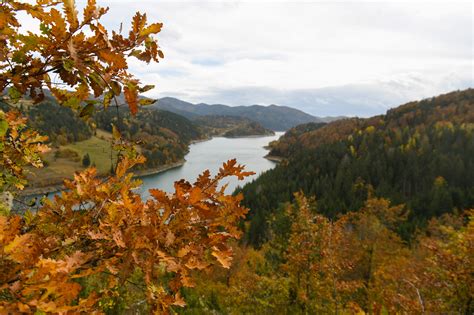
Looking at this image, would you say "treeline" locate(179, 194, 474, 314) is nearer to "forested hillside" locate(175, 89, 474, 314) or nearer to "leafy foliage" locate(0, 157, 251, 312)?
"forested hillside" locate(175, 89, 474, 314)

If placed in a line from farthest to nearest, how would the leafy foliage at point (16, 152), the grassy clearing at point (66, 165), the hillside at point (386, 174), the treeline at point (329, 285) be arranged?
the grassy clearing at point (66, 165)
the hillside at point (386, 174)
the treeline at point (329, 285)
the leafy foliage at point (16, 152)

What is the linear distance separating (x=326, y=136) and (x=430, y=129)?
48.8 meters

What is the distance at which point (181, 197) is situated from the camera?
73.8 inches

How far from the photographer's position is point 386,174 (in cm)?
9569

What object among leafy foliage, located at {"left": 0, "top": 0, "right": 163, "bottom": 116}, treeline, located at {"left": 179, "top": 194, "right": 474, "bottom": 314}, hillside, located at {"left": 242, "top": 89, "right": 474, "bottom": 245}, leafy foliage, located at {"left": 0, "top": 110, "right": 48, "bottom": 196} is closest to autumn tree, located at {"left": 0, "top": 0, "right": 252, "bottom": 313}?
leafy foliage, located at {"left": 0, "top": 0, "right": 163, "bottom": 116}

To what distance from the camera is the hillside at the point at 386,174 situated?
2694 inches

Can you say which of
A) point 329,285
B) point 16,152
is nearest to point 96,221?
point 16,152

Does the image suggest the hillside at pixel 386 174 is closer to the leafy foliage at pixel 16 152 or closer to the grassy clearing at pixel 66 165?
the grassy clearing at pixel 66 165

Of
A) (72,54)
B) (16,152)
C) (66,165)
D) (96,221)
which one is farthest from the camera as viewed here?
(66,165)

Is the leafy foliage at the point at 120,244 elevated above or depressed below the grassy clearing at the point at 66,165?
above

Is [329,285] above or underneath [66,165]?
above

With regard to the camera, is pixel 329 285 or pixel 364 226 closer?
pixel 329 285

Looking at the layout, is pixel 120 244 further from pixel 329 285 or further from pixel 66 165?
pixel 66 165

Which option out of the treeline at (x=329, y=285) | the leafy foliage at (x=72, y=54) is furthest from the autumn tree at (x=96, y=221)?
the treeline at (x=329, y=285)
